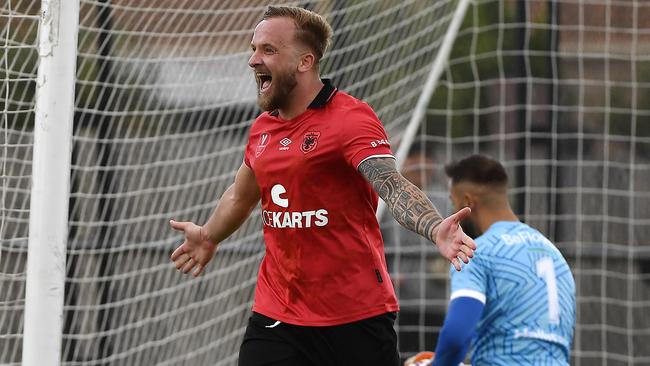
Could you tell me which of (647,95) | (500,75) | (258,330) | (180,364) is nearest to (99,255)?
(180,364)

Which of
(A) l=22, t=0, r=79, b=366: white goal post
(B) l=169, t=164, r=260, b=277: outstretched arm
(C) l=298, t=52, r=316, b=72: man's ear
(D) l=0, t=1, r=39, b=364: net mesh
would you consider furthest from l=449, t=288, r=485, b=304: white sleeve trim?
(D) l=0, t=1, r=39, b=364: net mesh

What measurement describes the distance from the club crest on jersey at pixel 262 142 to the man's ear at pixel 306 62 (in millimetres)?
278

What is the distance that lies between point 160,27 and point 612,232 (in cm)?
375

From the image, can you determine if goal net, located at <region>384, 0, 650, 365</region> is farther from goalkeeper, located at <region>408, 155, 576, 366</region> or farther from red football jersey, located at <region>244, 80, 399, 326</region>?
red football jersey, located at <region>244, 80, 399, 326</region>

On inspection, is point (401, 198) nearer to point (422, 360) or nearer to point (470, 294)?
point (470, 294)

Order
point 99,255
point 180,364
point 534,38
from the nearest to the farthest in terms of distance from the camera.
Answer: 1. point 99,255
2. point 180,364
3. point 534,38

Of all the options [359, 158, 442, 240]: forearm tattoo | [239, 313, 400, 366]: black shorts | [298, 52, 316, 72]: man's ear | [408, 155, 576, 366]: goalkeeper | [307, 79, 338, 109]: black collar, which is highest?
[298, 52, 316, 72]: man's ear

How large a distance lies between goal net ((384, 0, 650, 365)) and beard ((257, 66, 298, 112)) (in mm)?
3909

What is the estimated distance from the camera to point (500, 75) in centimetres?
820

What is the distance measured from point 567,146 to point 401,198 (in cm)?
468

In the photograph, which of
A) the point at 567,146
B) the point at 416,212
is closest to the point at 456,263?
the point at 416,212

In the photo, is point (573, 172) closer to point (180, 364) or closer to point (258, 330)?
point (180, 364)

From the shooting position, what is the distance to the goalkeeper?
4.79 meters

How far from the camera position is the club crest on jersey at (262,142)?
4.22 metres
